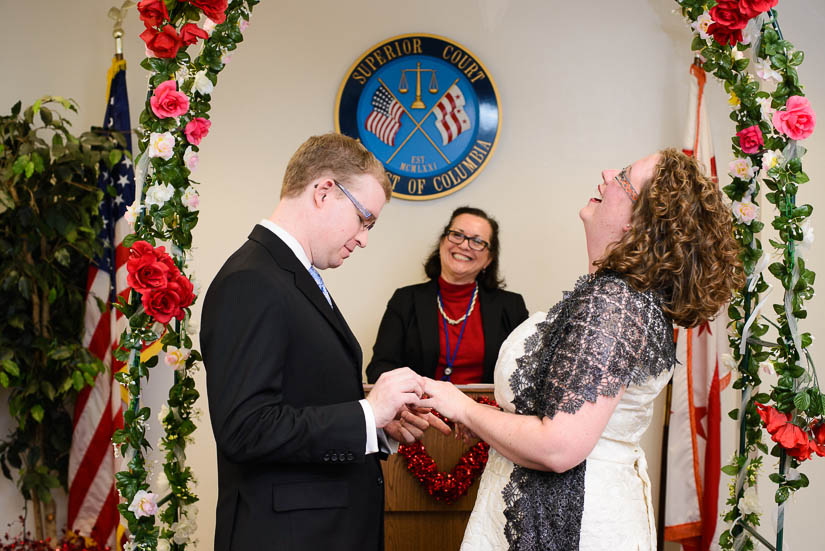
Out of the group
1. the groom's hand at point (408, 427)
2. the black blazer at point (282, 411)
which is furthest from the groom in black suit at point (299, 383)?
the groom's hand at point (408, 427)

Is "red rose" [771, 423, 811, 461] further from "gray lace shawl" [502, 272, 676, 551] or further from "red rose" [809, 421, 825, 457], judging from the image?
"gray lace shawl" [502, 272, 676, 551]

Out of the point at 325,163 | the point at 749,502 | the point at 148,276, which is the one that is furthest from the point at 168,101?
the point at 749,502

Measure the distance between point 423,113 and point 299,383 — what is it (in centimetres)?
284

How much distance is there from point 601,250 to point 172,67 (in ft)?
4.47

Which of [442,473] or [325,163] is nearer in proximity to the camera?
[325,163]

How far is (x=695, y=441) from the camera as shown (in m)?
3.71

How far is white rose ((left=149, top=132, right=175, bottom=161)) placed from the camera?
2.26m

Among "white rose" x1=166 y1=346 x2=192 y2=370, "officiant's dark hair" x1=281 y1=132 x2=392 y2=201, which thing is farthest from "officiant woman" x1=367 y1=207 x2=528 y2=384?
"officiant's dark hair" x1=281 y1=132 x2=392 y2=201

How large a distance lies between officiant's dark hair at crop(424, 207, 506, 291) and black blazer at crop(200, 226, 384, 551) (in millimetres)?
2198

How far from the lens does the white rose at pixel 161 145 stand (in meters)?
2.26

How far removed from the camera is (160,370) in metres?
4.09

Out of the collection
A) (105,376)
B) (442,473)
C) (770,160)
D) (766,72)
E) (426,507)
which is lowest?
(426,507)

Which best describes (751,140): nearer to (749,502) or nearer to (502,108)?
(749,502)

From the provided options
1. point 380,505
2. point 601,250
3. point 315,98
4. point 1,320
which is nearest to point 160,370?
point 1,320
